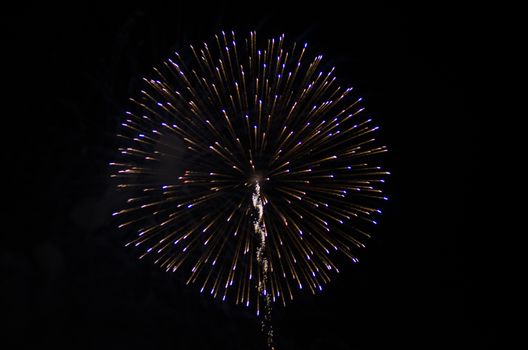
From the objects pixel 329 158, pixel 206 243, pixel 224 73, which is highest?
pixel 224 73

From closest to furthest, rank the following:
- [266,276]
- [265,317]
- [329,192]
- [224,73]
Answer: [224,73] < [329,192] < [266,276] < [265,317]

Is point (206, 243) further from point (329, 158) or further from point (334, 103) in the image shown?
point (334, 103)

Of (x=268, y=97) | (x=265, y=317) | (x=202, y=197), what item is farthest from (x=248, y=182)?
(x=265, y=317)

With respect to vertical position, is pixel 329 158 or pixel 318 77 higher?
pixel 318 77

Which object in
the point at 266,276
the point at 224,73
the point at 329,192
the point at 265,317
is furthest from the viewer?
the point at 265,317

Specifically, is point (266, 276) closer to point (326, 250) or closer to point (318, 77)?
point (326, 250)

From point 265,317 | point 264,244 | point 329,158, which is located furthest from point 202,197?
point 265,317

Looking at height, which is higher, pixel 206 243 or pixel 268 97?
pixel 268 97

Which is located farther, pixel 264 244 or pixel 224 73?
pixel 264 244

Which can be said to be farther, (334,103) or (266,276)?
(266,276)
